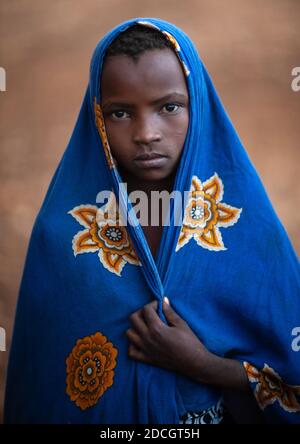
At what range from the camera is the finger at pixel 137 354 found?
1.26 m

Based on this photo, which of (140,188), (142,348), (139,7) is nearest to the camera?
(142,348)

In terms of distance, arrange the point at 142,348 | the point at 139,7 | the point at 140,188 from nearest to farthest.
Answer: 1. the point at 142,348
2. the point at 140,188
3. the point at 139,7

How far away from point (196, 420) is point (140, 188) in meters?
0.51

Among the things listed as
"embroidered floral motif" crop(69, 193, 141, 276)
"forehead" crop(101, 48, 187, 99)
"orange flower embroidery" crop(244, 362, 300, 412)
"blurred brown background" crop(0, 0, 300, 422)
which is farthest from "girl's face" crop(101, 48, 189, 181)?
"blurred brown background" crop(0, 0, 300, 422)

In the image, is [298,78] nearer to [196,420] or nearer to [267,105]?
[267,105]

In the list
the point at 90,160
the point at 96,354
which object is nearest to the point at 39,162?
the point at 90,160

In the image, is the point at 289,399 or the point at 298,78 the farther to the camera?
the point at 298,78

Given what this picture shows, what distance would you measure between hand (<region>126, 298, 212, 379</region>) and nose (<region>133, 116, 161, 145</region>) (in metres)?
0.33

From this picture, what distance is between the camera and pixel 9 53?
3070 mm

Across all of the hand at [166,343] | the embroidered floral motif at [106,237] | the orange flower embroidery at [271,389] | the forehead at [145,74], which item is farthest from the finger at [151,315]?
the forehead at [145,74]

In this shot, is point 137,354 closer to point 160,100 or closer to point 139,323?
point 139,323

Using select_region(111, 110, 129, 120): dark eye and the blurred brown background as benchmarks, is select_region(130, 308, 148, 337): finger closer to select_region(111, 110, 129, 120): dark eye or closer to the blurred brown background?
select_region(111, 110, 129, 120): dark eye

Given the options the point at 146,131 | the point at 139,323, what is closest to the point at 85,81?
the point at 146,131

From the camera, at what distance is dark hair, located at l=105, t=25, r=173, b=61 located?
4.14ft
